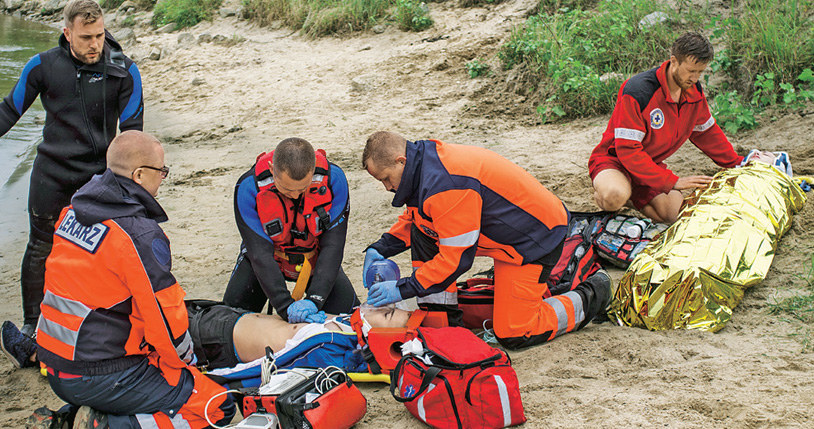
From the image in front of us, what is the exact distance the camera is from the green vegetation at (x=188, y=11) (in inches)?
555

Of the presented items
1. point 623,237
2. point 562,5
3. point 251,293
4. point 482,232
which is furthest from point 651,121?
point 562,5

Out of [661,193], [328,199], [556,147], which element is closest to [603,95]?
[556,147]

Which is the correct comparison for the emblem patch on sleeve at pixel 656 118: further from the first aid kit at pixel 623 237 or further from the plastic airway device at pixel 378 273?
the plastic airway device at pixel 378 273

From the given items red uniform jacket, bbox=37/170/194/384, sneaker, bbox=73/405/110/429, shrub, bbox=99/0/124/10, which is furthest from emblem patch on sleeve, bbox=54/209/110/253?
shrub, bbox=99/0/124/10

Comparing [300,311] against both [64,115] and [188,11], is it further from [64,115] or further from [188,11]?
[188,11]

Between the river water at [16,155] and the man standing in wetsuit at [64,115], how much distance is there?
2284 mm

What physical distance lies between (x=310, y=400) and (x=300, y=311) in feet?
2.62

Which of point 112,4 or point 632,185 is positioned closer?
point 632,185

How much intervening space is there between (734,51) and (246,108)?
5.76 metres

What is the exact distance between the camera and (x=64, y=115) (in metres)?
3.54

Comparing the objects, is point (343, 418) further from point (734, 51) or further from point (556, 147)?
point (734, 51)

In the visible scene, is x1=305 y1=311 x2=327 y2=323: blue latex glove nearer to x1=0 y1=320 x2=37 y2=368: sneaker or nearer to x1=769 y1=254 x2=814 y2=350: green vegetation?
x1=0 y1=320 x2=37 y2=368: sneaker

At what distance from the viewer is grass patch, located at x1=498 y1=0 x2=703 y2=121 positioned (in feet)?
21.5

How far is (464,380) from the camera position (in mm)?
2619
